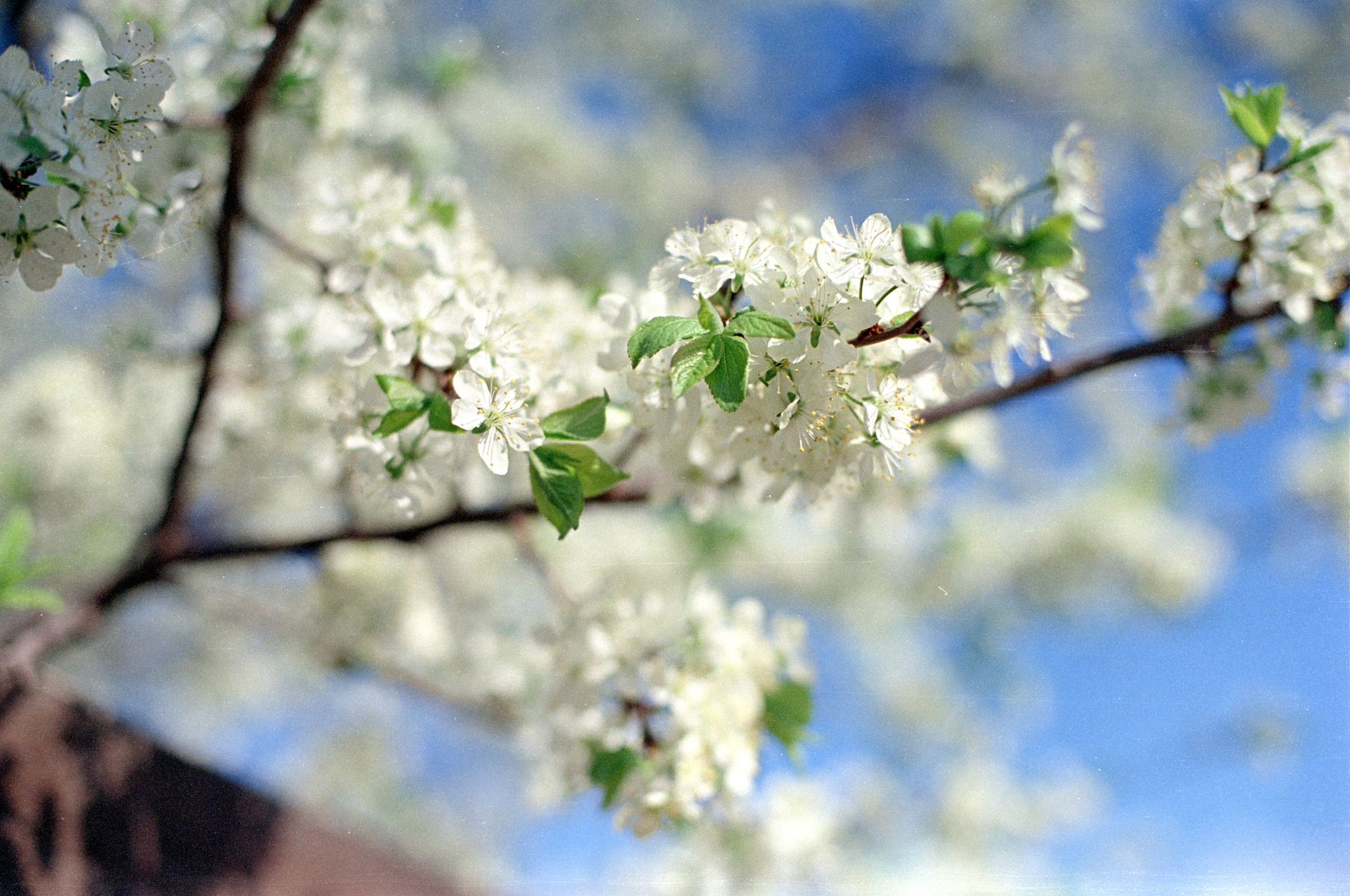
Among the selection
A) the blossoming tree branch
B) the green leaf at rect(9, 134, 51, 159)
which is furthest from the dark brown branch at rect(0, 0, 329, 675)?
the green leaf at rect(9, 134, 51, 159)

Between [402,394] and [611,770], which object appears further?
[611,770]

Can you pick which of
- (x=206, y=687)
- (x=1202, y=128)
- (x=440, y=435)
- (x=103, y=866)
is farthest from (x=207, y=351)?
(x=1202, y=128)

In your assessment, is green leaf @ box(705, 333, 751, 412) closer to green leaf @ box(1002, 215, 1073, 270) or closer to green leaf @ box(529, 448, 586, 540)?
green leaf @ box(529, 448, 586, 540)

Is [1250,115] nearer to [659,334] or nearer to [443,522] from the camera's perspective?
[659,334]

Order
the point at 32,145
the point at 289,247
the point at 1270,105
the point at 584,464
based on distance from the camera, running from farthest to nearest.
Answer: the point at 289,247
the point at 1270,105
the point at 584,464
the point at 32,145

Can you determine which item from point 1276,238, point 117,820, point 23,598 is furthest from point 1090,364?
point 117,820

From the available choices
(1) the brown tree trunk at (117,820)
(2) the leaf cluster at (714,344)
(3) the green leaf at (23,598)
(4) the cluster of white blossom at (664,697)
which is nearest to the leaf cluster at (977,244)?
(2) the leaf cluster at (714,344)

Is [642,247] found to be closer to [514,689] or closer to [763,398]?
[514,689]
